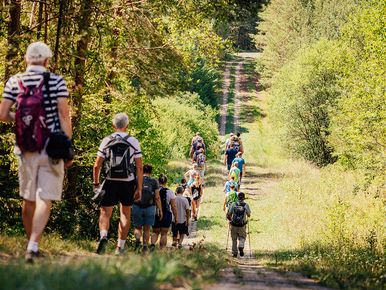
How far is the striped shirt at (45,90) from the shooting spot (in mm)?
6572

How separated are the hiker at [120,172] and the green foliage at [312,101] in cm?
3176

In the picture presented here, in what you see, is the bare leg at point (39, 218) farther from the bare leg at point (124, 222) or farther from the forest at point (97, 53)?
the forest at point (97, 53)

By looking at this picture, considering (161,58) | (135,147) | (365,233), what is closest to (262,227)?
(365,233)

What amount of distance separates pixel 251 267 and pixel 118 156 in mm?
3279

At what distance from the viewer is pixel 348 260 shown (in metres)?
11.6

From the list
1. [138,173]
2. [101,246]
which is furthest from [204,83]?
[101,246]

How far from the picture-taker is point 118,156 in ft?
30.2

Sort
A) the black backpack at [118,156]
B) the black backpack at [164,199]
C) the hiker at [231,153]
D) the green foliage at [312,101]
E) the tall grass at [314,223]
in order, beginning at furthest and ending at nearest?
the green foliage at [312,101]
the hiker at [231,153]
the black backpack at [164,199]
the tall grass at [314,223]
the black backpack at [118,156]

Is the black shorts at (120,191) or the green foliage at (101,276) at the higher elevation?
the black shorts at (120,191)

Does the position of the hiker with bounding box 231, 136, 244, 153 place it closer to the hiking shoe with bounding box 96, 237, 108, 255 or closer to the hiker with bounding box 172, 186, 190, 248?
the hiker with bounding box 172, 186, 190, 248

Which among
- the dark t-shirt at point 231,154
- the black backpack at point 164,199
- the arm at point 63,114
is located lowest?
the black backpack at point 164,199

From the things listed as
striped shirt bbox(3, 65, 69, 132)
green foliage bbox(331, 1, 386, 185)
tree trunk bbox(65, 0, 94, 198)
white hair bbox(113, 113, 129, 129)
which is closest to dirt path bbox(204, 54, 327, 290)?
striped shirt bbox(3, 65, 69, 132)

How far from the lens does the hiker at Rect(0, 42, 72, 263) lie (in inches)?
256

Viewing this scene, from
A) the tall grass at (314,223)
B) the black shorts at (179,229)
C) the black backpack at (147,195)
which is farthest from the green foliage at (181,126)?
the black backpack at (147,195)
